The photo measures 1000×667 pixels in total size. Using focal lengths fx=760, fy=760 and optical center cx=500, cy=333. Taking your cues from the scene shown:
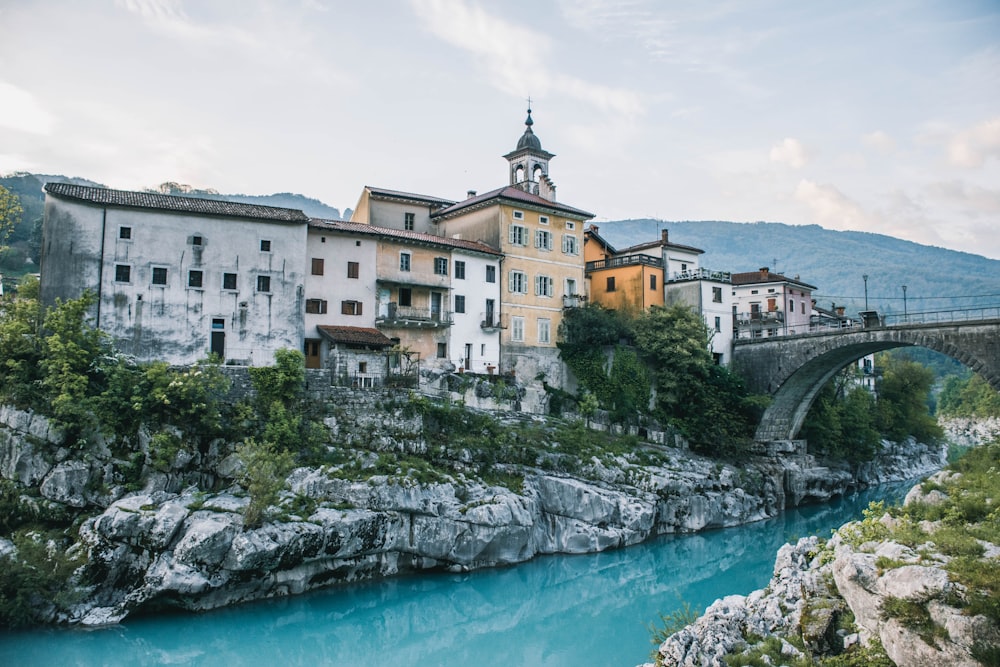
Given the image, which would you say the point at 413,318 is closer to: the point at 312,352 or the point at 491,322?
the point at 491,322

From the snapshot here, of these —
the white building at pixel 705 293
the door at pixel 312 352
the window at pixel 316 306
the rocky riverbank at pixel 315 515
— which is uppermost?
the white building at pixel 705 293

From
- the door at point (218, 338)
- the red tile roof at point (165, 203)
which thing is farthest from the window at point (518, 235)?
the door at point (218, 338)

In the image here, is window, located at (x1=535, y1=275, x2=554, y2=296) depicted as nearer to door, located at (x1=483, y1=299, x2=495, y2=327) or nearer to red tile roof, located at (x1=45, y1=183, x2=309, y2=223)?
door, located at (x1=483, y1=299, x2=495, y2=327)

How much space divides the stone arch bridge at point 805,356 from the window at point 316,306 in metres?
28.2

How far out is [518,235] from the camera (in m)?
45.2

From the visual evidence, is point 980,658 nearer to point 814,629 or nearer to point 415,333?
point 814,629

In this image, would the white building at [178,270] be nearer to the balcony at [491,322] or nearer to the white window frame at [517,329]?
the balcony at [491,322]

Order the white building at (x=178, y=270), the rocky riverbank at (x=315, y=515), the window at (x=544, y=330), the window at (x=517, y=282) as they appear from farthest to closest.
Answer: the window at (x=544, y=330) → the window at (x=517, y=282) → the white building at (x=178, y=270) → the rocky riverbank at (x=315, y=515)

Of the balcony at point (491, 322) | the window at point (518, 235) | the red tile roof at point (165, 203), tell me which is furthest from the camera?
the window at point (518, 235)

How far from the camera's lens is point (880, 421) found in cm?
6166

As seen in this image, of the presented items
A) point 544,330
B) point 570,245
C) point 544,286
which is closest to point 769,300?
point 570,245

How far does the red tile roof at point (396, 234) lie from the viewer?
1503 inches

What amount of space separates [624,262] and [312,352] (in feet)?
71.1

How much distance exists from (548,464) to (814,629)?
2052cm
